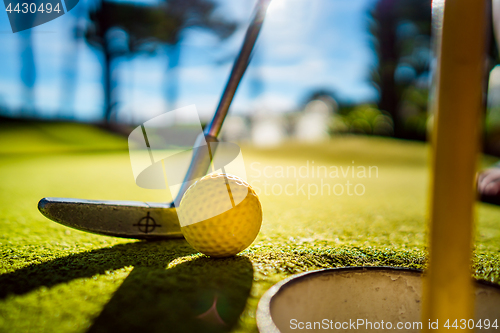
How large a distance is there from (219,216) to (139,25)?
17.1m

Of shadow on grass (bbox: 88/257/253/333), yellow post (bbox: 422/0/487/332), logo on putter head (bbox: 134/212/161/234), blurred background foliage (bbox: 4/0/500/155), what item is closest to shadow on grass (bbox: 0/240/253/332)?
shadow on grass (bbox: 88/257/253/333)

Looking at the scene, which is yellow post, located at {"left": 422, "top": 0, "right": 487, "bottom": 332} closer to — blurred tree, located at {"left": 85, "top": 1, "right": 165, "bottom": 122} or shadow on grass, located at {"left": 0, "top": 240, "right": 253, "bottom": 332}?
shadow on grass, located at {"left": 0, "top": 240, "right": 253, "bottom": 332}

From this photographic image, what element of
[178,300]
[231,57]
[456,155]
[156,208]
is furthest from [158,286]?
[231,57]

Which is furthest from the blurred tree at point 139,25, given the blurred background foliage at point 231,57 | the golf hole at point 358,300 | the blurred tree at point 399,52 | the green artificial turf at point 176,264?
the golf hole at point 358,300

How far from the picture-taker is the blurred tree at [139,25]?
15719 millimetres

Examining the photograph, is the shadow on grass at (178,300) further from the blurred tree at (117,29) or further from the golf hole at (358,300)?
the blurred tree at (117,29)

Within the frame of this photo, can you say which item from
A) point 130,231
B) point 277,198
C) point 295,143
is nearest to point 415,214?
point 277,198

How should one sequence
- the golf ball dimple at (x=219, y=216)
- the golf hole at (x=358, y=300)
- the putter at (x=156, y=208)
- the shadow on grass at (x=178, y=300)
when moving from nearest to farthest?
1. the shadow on grass at (x=178, y=300)
2. the golf hole at (x=358, y=300)
3. the golf ball dimple at (x=219, y=216)
4. the putter at (x=156, y=208)

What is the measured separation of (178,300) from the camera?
753mm

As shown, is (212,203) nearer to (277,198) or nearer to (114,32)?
(277,198)

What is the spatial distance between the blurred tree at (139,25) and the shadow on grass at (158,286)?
16497mm

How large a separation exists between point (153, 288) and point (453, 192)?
66cm

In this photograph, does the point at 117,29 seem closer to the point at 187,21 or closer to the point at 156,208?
the point at 187,21

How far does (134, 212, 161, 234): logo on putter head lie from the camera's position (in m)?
1.24
